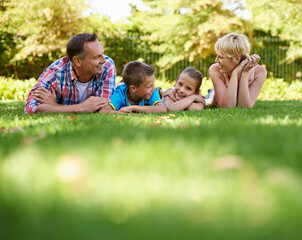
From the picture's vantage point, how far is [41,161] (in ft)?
5.70

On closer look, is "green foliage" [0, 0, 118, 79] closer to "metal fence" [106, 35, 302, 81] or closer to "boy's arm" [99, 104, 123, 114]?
"metal fence" [106, 35, 302, 81]

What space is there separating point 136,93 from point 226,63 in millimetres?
1668

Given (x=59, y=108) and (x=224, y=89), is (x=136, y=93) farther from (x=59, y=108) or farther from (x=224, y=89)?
(x=224, y=89)

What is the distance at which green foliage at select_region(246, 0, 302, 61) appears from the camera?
1576 cm

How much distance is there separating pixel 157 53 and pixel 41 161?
17.2 metres

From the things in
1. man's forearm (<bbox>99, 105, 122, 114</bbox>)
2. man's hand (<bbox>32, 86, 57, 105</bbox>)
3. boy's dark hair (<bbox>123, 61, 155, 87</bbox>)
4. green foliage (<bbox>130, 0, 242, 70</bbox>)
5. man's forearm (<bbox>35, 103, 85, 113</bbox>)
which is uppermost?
green foliage (<bbox>130, 0, 242, 70</bbox>)

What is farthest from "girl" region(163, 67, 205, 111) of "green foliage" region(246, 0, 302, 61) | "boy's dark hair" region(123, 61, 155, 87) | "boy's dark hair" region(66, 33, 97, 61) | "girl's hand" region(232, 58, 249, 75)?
"green foliage" region(246, 0, 302, 61)

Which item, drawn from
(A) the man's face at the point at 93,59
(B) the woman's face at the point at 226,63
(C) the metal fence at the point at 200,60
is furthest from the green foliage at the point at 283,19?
(A) the man's face at the point at 93,59

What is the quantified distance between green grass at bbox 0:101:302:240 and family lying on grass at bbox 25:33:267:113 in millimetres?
3195

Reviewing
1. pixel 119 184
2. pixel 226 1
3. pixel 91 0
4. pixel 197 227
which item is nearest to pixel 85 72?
pixel 119 184

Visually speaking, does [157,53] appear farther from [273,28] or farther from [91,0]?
[273,28]

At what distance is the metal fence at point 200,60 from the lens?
17359 millimetres

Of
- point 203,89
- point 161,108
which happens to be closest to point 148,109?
point 161,108

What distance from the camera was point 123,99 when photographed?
18.4ft
